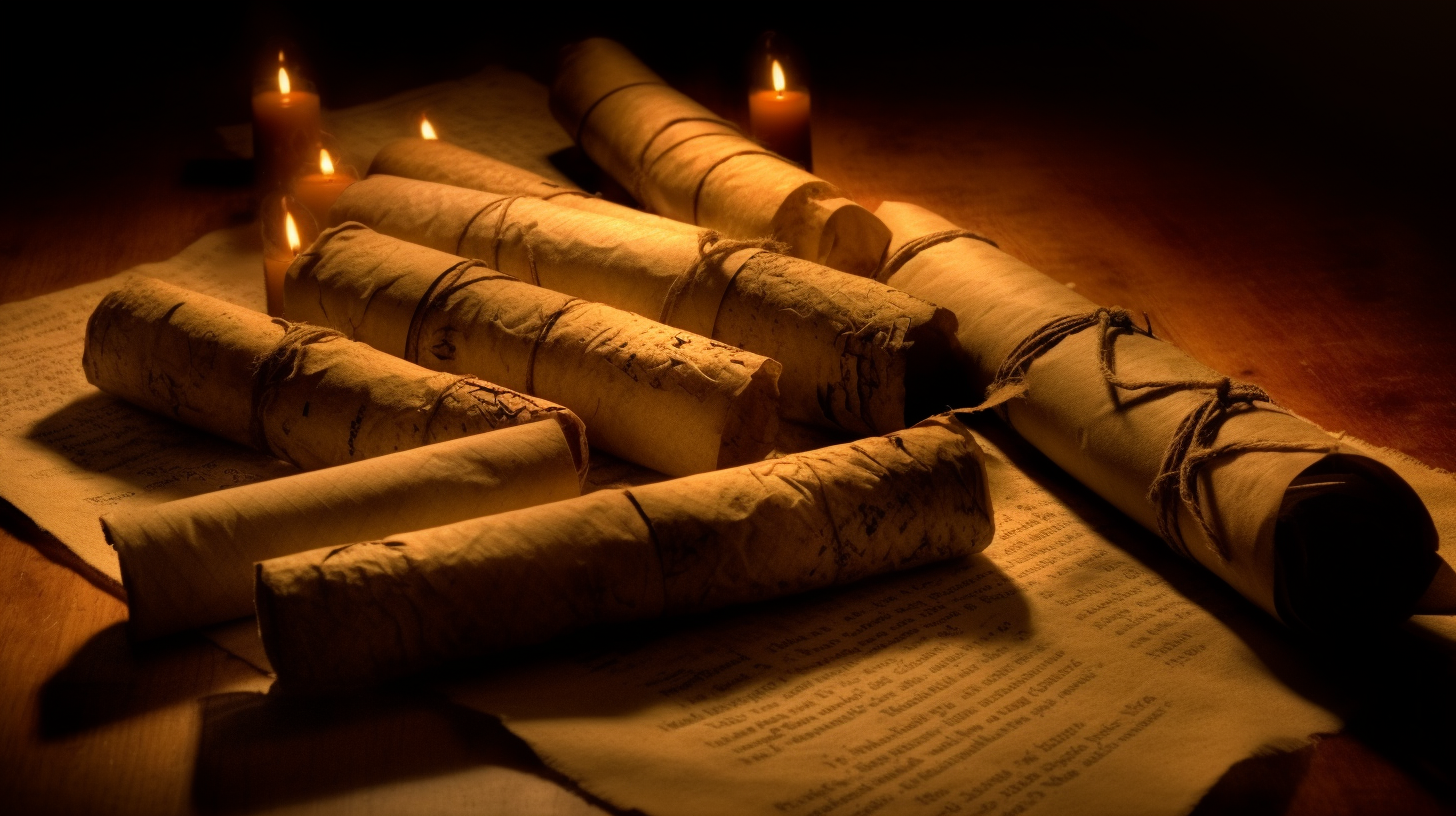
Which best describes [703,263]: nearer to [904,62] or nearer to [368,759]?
[368,759]

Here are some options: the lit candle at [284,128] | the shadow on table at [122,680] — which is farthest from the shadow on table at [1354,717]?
the lit candle at [284,128]

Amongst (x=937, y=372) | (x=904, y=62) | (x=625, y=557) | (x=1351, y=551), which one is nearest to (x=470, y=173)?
(x=937, y=372)

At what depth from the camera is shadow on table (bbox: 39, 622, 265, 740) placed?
6.36 ft

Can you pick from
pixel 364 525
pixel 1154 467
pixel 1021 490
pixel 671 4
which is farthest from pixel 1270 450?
pixel 671 4

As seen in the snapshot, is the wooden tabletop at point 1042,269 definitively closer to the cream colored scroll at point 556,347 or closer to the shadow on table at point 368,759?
the shadow on table at point 368,759

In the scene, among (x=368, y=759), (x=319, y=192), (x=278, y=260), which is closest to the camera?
(x=368, y=759)

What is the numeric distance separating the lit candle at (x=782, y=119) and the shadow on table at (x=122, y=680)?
7.61 feet

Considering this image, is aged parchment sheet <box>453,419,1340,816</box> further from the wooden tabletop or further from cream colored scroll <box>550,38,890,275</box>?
cream colored scroll <box>550,38,890,275</box>

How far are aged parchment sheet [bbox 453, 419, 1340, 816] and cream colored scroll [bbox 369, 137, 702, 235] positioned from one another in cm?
150

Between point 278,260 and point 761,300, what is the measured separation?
122cm

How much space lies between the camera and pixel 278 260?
321cm

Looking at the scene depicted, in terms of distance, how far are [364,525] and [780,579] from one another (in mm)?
674

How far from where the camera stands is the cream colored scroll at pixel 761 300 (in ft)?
8.79

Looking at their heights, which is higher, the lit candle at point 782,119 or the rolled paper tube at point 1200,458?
the lit candle at point 782,119
